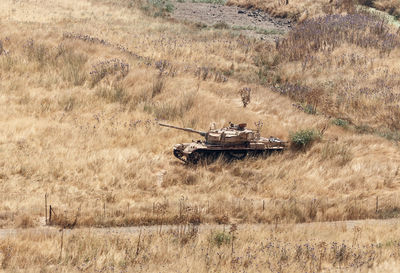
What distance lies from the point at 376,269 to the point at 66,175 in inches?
338

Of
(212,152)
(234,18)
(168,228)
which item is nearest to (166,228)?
(168,228)

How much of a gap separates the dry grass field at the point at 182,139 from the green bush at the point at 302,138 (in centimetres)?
22

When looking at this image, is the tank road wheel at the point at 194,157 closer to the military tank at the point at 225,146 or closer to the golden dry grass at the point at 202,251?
the military tank at the point at 225,146

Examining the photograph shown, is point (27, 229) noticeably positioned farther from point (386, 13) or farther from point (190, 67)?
point (386, 13)

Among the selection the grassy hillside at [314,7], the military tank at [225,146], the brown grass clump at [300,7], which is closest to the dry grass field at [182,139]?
the military tank at [225,146]

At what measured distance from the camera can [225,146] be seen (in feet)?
49.1

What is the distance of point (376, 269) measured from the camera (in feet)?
30.6

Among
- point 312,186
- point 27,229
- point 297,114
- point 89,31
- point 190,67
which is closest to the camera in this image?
point 27,229

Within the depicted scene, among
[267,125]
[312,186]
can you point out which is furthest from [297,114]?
[312,186]

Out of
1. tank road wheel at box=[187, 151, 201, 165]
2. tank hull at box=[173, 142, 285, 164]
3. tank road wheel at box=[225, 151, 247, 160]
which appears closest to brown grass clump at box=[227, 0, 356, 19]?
tank hull at box=[173, 142, 285, 164]

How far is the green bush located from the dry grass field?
→ 216 millimetres

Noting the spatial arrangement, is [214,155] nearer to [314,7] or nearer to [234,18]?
[234,18]

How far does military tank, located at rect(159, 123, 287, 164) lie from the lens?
14773 millimetres

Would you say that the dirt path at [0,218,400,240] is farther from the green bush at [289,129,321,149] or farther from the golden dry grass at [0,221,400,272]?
the green bush at [289,129,321,149]
